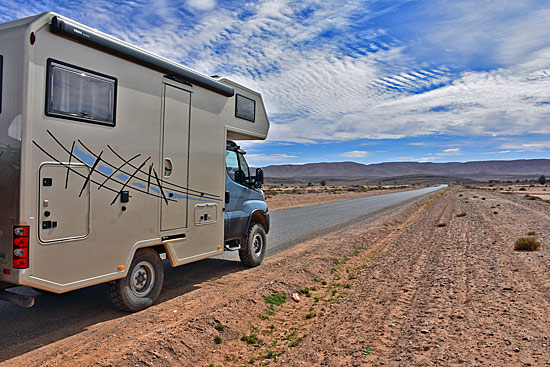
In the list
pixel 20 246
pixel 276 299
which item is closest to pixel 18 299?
pixel 20 246

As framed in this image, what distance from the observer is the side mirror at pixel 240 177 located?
8.39m

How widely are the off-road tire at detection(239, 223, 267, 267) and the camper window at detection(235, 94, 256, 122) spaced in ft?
8.04

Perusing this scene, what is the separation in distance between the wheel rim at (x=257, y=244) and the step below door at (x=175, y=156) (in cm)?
276

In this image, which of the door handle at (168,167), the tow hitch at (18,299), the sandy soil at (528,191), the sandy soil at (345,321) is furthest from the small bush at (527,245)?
the sandy soil at (528,191)

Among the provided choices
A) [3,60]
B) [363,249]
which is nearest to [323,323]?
[3,60]

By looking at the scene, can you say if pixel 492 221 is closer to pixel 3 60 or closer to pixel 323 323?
pixel 323 323

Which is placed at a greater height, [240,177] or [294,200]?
[240,177]

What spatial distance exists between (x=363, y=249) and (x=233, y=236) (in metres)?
5.52

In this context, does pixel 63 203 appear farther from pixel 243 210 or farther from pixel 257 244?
pixel 257 244

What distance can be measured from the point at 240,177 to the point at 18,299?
15.6 feet

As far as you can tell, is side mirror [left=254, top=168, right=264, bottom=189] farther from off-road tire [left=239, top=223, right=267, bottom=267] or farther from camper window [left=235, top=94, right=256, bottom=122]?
camper window [left=235, top=94, right=256, bottom=122]

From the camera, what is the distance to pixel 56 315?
18.5 ft

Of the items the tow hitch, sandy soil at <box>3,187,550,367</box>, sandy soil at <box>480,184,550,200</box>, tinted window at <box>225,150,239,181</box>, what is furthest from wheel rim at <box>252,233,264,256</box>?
sandy soil at <box>480,184,550,200</box>

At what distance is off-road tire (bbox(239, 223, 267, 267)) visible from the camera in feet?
28.4
